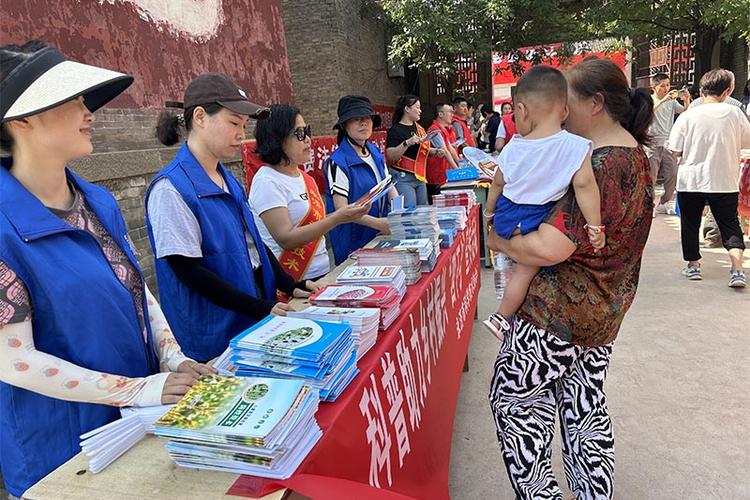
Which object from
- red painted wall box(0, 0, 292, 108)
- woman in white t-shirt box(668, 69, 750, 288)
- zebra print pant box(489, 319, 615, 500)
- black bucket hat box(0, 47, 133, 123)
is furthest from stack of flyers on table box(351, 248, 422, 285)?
woman in white t-shirt box(668, 69, 750, 288)

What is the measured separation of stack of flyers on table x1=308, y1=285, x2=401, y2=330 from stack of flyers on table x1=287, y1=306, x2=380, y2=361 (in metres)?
0.06

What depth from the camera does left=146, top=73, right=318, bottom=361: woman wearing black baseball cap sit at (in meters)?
1.60

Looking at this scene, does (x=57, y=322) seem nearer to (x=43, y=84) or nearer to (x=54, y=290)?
(x=54, y=290)

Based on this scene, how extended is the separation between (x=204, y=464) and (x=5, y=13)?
12.9ft

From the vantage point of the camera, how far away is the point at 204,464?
0.96m

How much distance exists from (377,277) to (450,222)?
124 cm

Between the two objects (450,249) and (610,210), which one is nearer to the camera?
(610,210)

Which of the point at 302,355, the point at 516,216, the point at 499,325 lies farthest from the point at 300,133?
the point at 302,355

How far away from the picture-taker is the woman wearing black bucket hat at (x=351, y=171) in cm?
288

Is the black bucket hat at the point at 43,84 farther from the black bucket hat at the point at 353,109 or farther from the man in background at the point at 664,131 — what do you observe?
the man in background at the point at 664,131

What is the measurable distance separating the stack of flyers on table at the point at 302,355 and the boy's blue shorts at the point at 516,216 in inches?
26.6

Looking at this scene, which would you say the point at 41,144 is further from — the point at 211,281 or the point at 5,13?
the point at 5,13

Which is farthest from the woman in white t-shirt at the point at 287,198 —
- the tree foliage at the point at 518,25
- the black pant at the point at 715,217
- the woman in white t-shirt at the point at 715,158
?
the tree foliage at the point at 518,25

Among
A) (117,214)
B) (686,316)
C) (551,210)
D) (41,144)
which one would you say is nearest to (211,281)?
(117,214)
